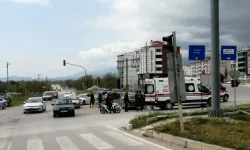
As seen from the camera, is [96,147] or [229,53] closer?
[96,147]

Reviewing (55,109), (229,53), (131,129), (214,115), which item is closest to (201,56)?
(229,53)

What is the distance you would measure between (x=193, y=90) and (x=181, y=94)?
53.8 feet

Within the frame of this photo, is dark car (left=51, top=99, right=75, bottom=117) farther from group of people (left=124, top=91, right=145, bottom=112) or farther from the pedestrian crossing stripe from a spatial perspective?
the pedestrian crossing stripe

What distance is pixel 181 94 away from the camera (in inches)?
474

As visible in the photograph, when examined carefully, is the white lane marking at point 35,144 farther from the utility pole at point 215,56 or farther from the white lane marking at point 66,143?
the utility pole at point 215,56

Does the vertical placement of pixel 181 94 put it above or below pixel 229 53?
below

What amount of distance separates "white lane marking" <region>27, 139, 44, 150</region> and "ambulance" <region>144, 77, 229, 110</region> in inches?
609

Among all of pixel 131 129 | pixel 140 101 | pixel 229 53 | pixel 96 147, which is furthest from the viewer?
pixel 140 101

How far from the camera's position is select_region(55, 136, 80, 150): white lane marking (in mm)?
10522

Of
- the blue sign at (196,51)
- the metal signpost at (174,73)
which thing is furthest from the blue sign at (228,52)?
the metal signpost at (174,73)

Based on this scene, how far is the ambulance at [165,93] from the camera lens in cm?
2686

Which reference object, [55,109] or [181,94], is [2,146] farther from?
[55,109]

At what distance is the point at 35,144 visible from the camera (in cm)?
1166

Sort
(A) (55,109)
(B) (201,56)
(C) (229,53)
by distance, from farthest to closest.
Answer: (A) (55,109) → (B) (201,56) → (C) (229,53)
